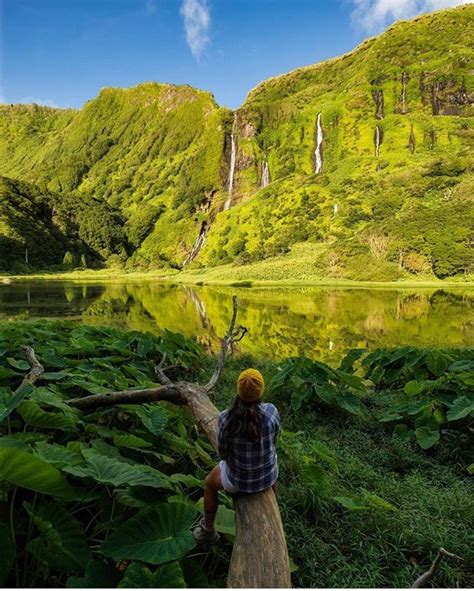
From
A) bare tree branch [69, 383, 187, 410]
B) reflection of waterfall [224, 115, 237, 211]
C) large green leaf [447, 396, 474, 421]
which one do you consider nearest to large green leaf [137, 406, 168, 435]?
bare tree branch [69, 383, 187, 410]

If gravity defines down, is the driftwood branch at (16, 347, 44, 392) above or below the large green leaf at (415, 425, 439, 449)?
above

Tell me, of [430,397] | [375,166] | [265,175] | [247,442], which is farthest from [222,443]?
[265,175]

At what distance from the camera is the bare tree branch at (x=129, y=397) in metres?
3.74

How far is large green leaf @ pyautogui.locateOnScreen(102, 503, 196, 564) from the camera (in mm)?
1861

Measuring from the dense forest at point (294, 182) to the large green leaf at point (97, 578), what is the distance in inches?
1749

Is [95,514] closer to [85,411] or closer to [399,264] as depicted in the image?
[85,411]

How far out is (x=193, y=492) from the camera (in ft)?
9.61

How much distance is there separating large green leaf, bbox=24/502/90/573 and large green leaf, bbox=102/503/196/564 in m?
0.17

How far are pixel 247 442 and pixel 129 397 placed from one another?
6.09 ft

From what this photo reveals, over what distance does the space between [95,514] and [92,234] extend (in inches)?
4278

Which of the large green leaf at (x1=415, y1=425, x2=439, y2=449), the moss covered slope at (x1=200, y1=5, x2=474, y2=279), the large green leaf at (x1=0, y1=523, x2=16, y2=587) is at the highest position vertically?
the moss covered slope at (x1=200, y1=5, x2=474, y2=279)

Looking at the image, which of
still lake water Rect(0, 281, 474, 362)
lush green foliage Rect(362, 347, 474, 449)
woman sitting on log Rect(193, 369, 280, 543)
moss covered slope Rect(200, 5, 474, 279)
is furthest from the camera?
moss covered slope Rect(200, 5, 474, 279)

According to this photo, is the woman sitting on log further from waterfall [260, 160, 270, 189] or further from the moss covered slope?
waterfall [260, 160, 270, 189]

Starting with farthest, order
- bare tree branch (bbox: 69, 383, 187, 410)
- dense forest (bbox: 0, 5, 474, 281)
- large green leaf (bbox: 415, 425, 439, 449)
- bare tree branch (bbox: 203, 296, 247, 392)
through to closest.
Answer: dense forest (bbox: 0, 5, 474, 281) < large green leaf (bbox: 415, 425, 439, 449) < bare tree branch (bbox: 203, 296, 247, 392) < bare tree branch (bbox: 69, 383, 187, 410)
